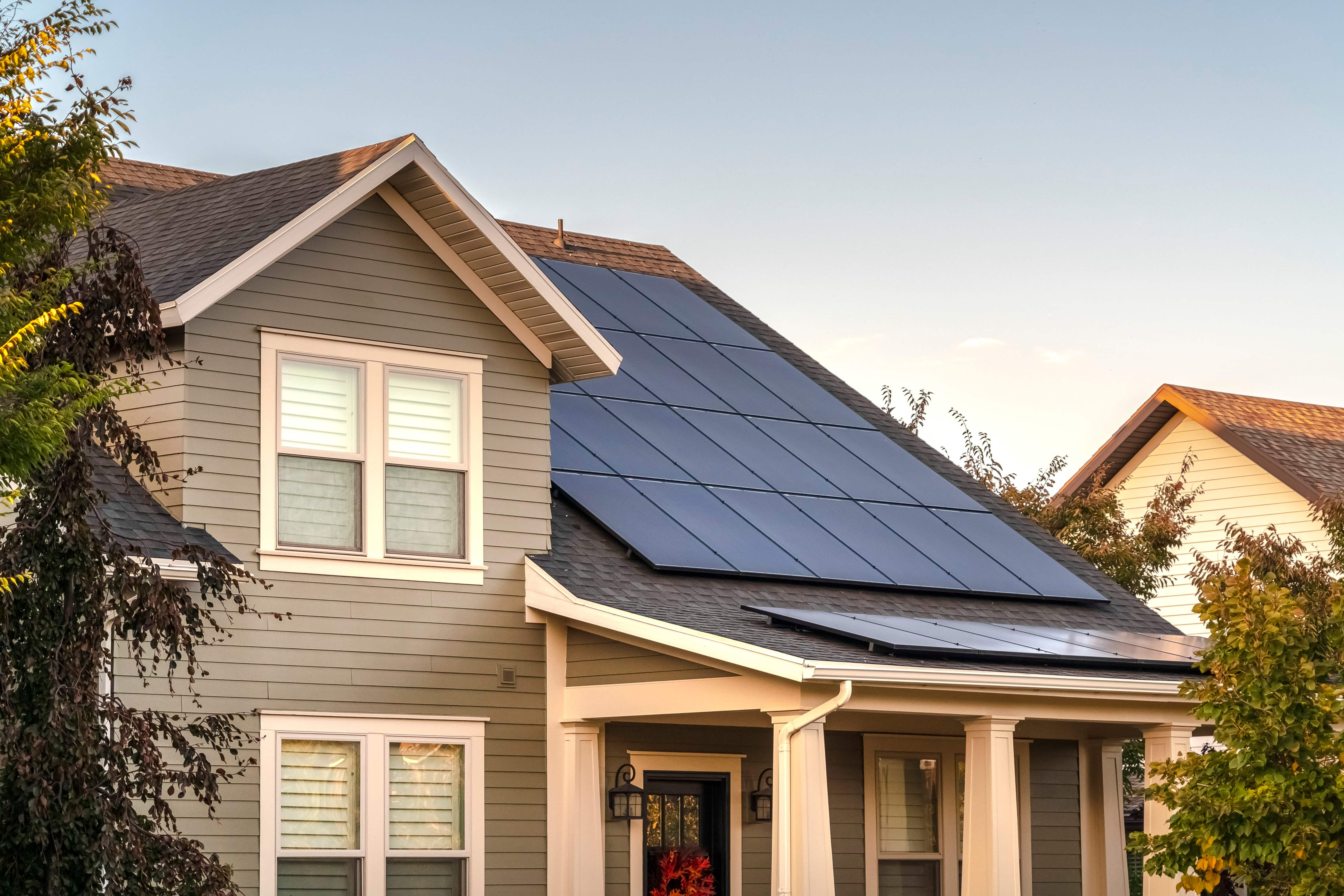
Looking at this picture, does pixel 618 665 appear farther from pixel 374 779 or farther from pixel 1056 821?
pixel 1056 821

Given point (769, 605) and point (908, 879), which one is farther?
point (908, 879)

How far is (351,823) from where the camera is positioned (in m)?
11.9

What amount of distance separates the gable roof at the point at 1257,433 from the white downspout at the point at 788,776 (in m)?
15.0

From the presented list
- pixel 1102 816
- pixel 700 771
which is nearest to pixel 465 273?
pixel 700 771

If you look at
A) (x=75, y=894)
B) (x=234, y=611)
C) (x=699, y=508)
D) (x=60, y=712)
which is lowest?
(x=75, y=894)

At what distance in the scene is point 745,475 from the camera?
1512cm

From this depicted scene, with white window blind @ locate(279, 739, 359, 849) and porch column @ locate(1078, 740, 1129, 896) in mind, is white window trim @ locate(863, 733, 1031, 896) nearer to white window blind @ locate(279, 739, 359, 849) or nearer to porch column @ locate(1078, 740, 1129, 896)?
porch column @ locate(1078, 740, 1129, 896)

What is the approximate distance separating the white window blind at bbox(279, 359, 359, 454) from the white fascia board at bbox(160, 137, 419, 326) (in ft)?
2.44

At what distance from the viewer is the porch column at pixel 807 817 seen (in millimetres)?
11086

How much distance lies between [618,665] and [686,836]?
2162 mm

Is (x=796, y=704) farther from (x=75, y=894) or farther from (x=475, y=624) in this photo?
(x=75, y=894)

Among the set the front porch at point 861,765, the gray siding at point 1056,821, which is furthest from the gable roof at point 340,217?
the gray siding at point 1056,821

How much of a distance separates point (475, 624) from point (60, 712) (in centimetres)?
452

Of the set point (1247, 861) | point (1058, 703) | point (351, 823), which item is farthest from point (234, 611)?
point (1247, 861)
